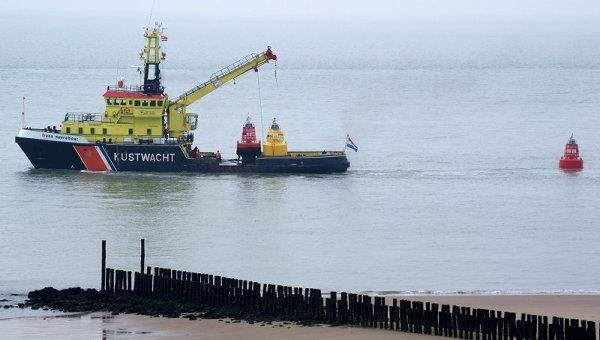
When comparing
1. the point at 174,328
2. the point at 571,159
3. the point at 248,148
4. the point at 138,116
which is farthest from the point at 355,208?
the point at 174,328

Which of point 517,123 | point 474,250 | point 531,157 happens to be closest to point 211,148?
point 531,157

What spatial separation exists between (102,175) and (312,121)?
3378 cm

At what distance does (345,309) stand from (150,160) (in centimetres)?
3543

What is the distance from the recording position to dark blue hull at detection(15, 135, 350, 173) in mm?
74688

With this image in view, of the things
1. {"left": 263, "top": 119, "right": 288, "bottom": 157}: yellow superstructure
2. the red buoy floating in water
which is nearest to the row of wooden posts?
{"left": 263, "top": 119, "right": 288, "bottom": 157}: yellow superstructure

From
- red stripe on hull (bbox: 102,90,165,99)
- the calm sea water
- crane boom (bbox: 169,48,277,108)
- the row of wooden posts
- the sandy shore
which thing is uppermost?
crane boom (bbox: 169,48,277,108)

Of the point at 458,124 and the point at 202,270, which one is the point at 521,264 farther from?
the point at 458,124

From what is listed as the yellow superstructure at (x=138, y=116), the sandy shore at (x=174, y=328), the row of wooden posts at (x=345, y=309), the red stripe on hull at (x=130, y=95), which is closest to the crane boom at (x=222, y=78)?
the yellow superstructure at (x=138, y=116)

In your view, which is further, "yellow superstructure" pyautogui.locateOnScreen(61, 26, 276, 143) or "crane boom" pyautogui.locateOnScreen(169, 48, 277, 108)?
"crane boom" pyautogui.locateOnScreen(169, 48, 277, 108)

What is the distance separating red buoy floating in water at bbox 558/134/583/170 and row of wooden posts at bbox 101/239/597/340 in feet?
113

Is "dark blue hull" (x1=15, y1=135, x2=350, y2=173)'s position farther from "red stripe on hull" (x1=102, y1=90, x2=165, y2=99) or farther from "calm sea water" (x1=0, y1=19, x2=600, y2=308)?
"red stripe on hull" (x1=102, y1=90, x2=165, y2=99)

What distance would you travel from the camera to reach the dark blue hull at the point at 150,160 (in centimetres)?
7469

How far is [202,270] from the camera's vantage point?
50.3m

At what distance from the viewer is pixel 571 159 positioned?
77.5 m
